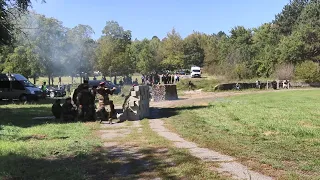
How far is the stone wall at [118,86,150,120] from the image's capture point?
56.5 feet

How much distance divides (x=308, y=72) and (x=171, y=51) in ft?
112

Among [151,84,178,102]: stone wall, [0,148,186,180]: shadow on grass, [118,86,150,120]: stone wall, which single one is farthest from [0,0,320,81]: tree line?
[0,148,186,180]: shadow on grass

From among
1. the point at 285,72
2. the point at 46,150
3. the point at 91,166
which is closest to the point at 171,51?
the point at 285,72

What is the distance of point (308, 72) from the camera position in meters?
51.0

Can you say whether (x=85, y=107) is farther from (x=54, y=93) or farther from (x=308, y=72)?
(x=308, y=72)

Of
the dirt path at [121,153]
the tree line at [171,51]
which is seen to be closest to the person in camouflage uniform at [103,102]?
the dirt path at [121,153]

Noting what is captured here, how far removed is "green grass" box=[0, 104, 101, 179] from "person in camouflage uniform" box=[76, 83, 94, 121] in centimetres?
139

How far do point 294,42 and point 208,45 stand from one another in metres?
29.1

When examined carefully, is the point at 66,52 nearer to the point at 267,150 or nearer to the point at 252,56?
the point at 252,56

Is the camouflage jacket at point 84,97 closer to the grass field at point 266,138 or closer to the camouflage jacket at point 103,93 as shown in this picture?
the camouflage jacket at point 103,93

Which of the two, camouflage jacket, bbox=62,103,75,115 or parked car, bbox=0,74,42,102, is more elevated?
parked car, bbox=0,74,42,102

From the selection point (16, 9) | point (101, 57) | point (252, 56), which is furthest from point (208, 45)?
point (16, 9)

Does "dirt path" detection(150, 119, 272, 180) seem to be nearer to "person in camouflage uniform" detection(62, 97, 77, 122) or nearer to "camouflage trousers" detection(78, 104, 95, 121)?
"camouflage trousers" detection(78, 104, 95, 121)

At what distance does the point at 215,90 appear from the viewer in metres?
41.8
